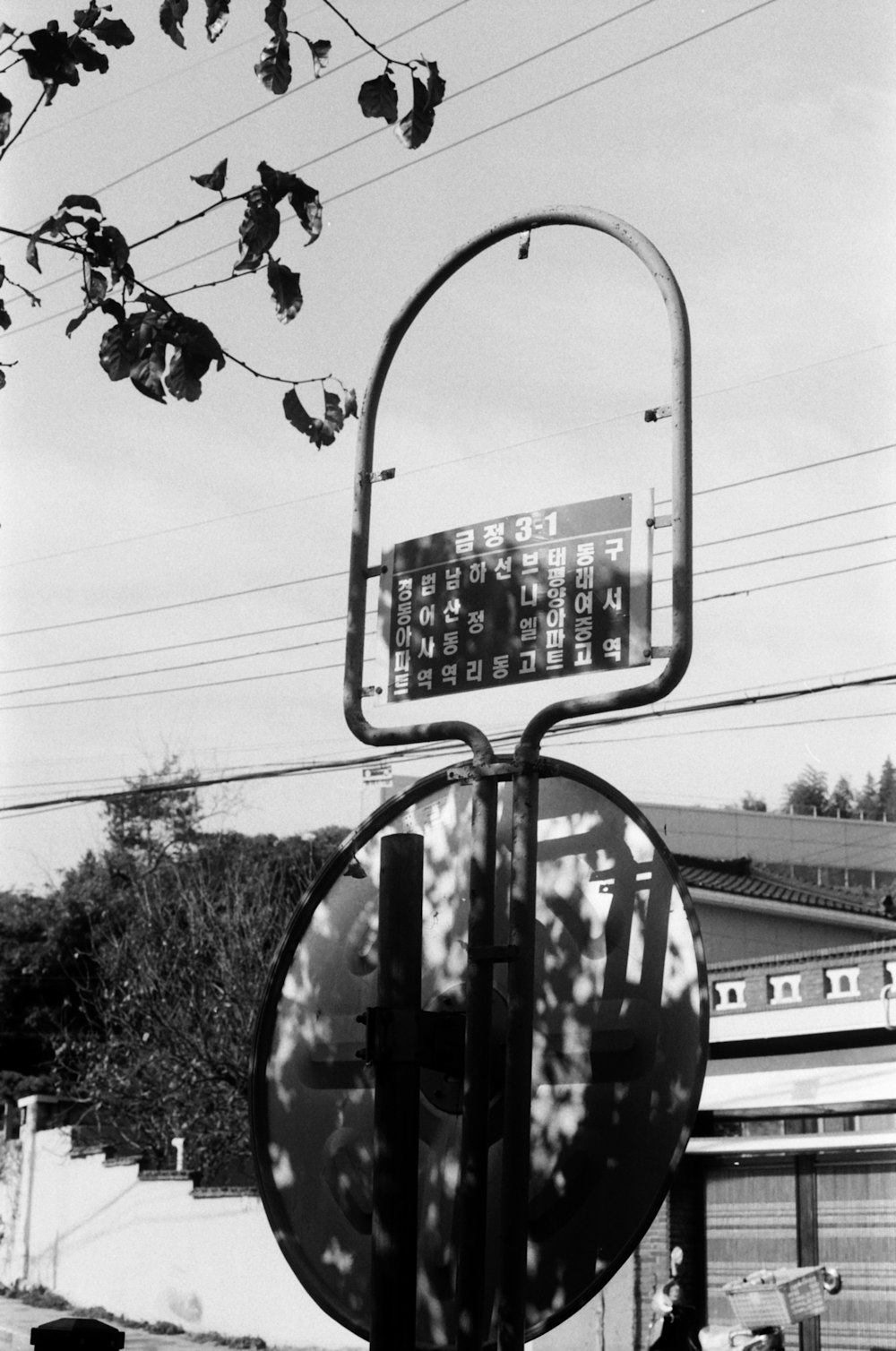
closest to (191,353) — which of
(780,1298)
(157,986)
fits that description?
(780,1298)

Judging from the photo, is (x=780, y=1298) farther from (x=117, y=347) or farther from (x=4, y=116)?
(x=4, y=116)

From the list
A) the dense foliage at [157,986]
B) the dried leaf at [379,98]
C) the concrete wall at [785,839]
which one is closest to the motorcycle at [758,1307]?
the dense foliage at [157,986]

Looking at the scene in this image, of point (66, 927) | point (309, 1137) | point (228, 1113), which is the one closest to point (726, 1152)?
point (228, 1113)

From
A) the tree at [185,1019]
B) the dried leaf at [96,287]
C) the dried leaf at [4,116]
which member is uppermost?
the dried leaf at [4,116]

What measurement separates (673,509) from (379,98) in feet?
7.36

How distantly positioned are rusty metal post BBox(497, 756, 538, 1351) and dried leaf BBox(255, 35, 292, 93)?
2975 mm

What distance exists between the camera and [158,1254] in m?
19.6

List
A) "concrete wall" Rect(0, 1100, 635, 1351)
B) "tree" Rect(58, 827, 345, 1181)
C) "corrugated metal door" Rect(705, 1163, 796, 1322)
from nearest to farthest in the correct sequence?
"corrugated metal door" Rect(705, 1163, 796, 1322) → "concrete wall" Rect(0, 1100, 635, 1351) → "tree" Rect(58, 827, 345, 1181)

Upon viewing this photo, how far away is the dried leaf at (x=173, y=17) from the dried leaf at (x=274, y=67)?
0.37 m

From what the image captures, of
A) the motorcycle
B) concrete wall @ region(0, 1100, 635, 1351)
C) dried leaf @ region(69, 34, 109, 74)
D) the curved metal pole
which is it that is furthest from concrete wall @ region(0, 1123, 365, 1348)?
the curved metal pole

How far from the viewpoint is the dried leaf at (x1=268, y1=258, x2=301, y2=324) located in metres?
4.79

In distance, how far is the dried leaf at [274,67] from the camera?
187 inches

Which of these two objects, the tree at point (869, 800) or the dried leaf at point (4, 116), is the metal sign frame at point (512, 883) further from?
the tree at point (869, 800)

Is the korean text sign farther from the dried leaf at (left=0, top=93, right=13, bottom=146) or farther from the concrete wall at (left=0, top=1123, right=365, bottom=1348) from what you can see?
the concrete wall at (left=0, top=1123, right=365, bottom=1348)
